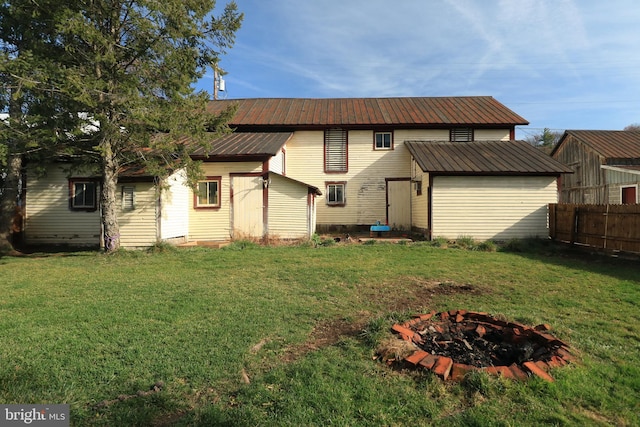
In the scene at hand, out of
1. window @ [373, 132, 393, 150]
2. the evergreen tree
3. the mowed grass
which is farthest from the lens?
window @ [373, 132, 393, 150]

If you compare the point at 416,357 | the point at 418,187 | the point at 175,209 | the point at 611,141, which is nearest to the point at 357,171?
the point at 418,187

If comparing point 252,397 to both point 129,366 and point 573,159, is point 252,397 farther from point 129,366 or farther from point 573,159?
point 573,159

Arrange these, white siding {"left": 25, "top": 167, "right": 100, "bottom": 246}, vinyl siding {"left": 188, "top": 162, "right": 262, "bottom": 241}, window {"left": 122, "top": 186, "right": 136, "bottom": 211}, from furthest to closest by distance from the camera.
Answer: vinyl siding {"left": 188, "top": 162, "right": 262, "bottom": 241}
white siding {"left": 25, "top": 167, "right": 100, "bottom": 246}
window {"left": 122, "top": 186, "right": 136, "bottom": 211}

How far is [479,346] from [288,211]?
11.0 m

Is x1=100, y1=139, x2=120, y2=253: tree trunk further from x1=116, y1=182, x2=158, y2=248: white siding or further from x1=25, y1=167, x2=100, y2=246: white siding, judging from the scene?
x1=25, y1=167, x2=100, y2=246: white siding

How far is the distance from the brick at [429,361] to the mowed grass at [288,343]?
0.18 meters

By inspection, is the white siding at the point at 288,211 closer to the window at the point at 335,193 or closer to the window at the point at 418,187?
the window at the point at 335,193

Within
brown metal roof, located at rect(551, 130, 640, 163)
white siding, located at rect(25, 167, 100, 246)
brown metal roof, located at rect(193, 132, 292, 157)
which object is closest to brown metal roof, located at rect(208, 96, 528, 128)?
brown metal roof, located at rect(193, 132, 292, 157)

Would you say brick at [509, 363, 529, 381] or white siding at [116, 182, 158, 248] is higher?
white siding at [116, 182, 158, 248]

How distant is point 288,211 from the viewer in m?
14.4

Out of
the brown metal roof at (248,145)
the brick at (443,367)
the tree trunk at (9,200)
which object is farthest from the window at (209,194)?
Result: the brick at (443,367)

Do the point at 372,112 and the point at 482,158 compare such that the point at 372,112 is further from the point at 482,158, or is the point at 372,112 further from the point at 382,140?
the point at 482,158

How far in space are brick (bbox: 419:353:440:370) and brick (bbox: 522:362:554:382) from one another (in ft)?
2.79

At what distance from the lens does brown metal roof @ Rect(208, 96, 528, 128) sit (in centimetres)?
1884
